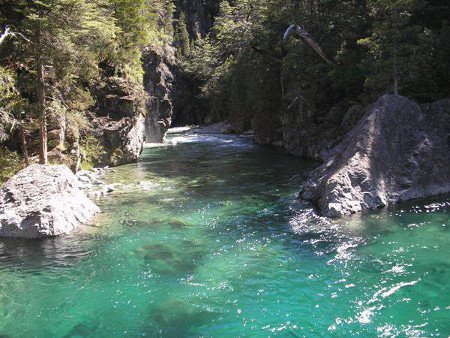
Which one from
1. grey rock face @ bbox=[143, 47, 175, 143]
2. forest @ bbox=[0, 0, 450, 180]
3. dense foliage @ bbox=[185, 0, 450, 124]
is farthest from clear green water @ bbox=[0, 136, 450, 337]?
grey rock face @ bbox=[143, 47, 175, 143]

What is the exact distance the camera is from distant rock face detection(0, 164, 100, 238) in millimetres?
13555

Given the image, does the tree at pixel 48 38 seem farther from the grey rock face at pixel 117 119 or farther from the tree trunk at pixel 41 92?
the grey rock face at pixel 117 119

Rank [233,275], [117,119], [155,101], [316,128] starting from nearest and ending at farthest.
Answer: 1. [233,275]
2. [117,119]
3. [316,128]
4. [155,101]

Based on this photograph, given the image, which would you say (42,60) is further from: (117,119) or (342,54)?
(342,54)

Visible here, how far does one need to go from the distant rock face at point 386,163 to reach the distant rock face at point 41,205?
29.9 ft

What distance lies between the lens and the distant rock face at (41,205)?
13555mm

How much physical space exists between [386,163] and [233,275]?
906cm

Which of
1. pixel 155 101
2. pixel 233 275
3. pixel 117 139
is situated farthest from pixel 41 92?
pixel 155 101

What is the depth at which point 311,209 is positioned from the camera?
15.3 meters

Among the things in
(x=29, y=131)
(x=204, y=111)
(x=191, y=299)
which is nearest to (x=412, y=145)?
(x=191, y=299)

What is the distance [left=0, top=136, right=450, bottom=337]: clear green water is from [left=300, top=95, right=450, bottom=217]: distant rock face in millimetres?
900

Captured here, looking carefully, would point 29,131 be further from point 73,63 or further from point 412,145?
point 412,145

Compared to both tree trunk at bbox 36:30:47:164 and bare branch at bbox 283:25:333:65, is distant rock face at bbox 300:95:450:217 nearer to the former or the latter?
tree trunk at bbox 36:30:47:164

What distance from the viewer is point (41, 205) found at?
1391cm
